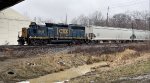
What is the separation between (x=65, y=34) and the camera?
53.4 m

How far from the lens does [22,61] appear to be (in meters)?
27.4

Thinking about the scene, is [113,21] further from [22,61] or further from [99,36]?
[22,61]

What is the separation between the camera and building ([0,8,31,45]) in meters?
65.3

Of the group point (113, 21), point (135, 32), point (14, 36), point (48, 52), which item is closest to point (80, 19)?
point (113, 21)

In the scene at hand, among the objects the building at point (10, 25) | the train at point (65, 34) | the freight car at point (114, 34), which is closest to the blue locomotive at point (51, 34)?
the train at point (65, 34)

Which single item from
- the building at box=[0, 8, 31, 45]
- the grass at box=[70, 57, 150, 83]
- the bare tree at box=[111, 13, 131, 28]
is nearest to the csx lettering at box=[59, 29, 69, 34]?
the building at box=[0, 8, 31, 45]

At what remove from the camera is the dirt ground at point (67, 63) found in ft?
67.7

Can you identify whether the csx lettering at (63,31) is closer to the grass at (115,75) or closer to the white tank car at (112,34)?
the white tank car at (112,34)

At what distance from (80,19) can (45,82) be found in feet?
576

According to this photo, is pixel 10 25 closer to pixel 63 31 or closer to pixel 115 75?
pixel 63 31

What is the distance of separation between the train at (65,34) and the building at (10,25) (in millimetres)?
12234

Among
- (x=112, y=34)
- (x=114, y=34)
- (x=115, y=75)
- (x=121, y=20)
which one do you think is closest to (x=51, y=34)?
(x=112, y=34)

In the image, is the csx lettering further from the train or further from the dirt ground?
the dirt ground

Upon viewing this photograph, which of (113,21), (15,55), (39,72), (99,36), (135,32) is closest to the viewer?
(39,72)
